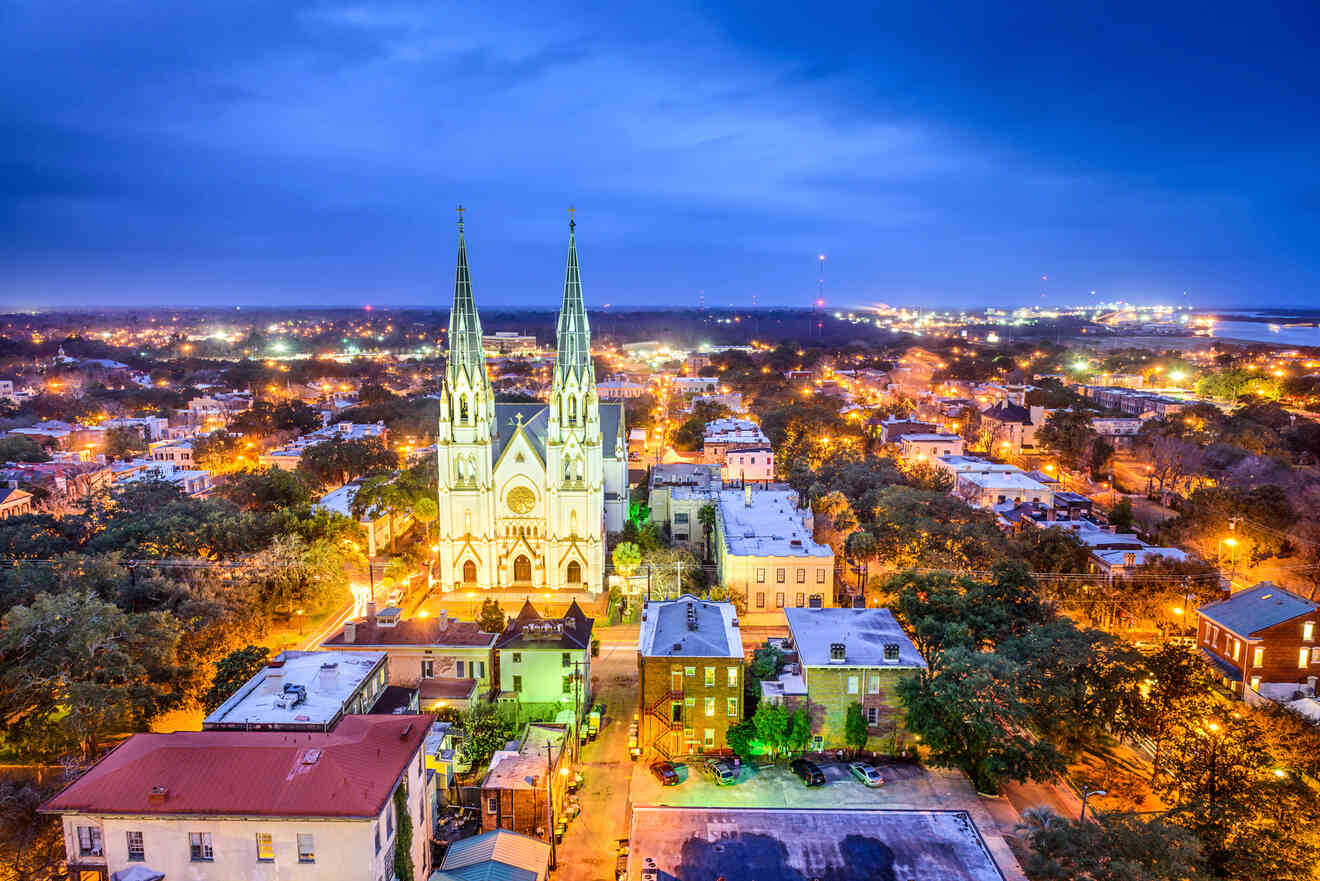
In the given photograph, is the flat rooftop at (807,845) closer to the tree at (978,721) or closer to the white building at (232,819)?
the tree at (978,721)

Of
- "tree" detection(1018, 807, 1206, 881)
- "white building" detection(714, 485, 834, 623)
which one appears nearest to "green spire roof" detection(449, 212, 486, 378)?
"white building" detection(714, 485, 834, 623)

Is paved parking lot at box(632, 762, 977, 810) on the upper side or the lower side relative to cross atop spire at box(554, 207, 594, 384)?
lower

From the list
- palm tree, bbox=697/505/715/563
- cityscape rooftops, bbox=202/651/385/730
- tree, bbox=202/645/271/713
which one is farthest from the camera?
palm tree, bbox=697/505/715/563

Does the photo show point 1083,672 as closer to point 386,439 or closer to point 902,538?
point 902,538

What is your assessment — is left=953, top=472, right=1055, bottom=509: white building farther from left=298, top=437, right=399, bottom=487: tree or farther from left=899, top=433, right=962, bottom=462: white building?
left=298, top=437, right=399, bottom=487: tree

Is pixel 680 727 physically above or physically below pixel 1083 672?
below

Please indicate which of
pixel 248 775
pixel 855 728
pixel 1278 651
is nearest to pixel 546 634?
pixel 855 728

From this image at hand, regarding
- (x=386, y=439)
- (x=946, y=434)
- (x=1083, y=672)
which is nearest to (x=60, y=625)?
(x=1083, y=672)
